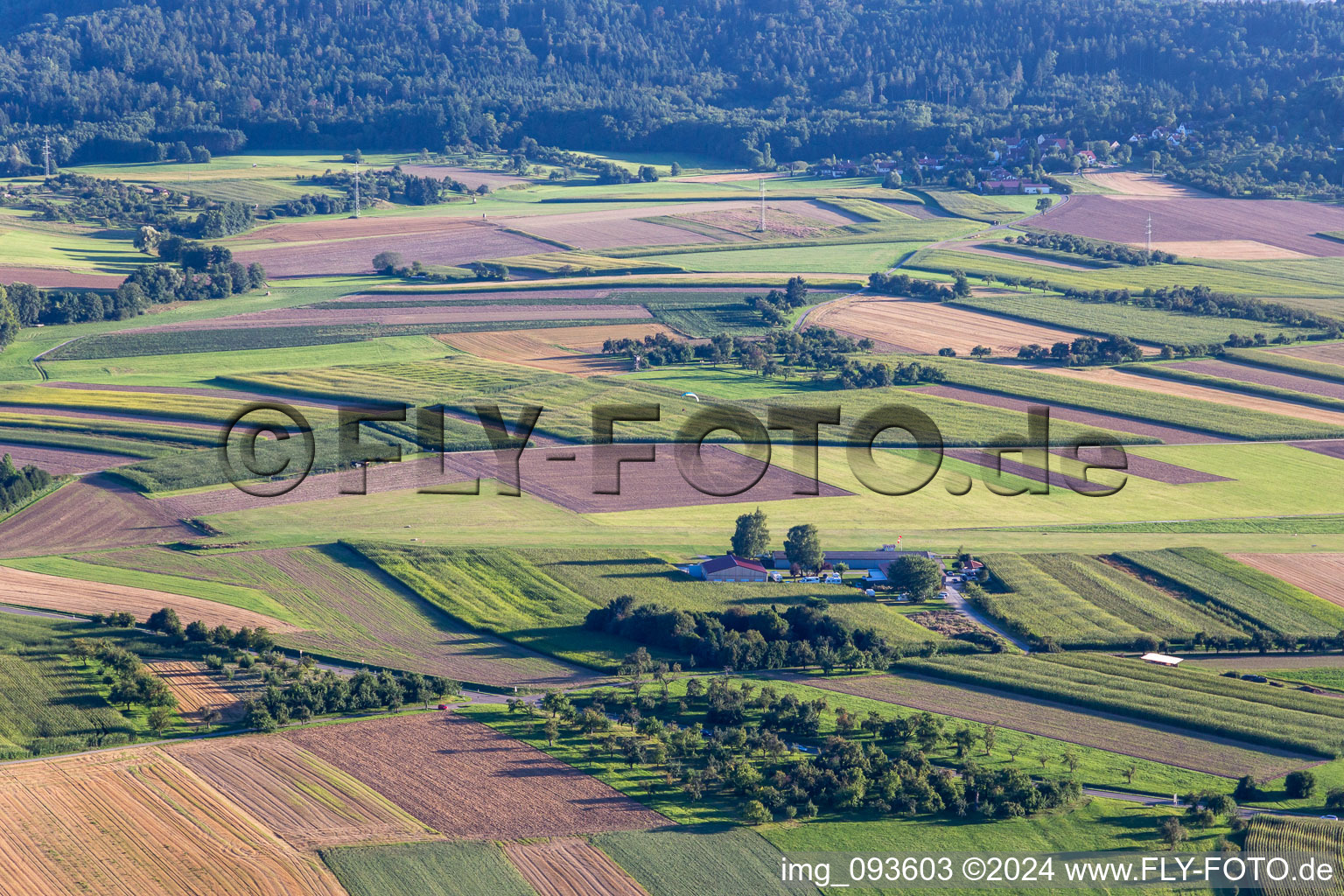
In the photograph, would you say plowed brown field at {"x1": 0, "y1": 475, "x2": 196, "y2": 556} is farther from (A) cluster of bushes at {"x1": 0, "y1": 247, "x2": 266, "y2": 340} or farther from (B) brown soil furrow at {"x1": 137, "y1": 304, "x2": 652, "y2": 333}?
(B) brown soil furrow at {"x1": 137, "y1": 304, "x2": 652, "y2": 333}

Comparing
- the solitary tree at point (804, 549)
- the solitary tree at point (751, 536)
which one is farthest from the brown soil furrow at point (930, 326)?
the solitary tree at point (804, 549)

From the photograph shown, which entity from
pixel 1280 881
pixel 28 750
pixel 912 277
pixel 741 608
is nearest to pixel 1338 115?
pixel 912 277

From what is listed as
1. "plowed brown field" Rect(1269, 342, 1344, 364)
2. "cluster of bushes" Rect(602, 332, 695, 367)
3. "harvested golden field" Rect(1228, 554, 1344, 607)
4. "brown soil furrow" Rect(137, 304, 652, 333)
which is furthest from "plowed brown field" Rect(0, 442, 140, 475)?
"plowed brown field" Rect(1269, 342, 1344, 364)

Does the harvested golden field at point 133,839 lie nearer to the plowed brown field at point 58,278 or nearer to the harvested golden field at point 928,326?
the harvested golden field at point 928,326

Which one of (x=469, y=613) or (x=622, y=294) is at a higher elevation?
(x=622, y=294)

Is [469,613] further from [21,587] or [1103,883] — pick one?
[1103,883]

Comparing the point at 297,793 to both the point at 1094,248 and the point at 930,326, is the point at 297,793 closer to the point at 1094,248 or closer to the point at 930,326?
the point at 930,326
